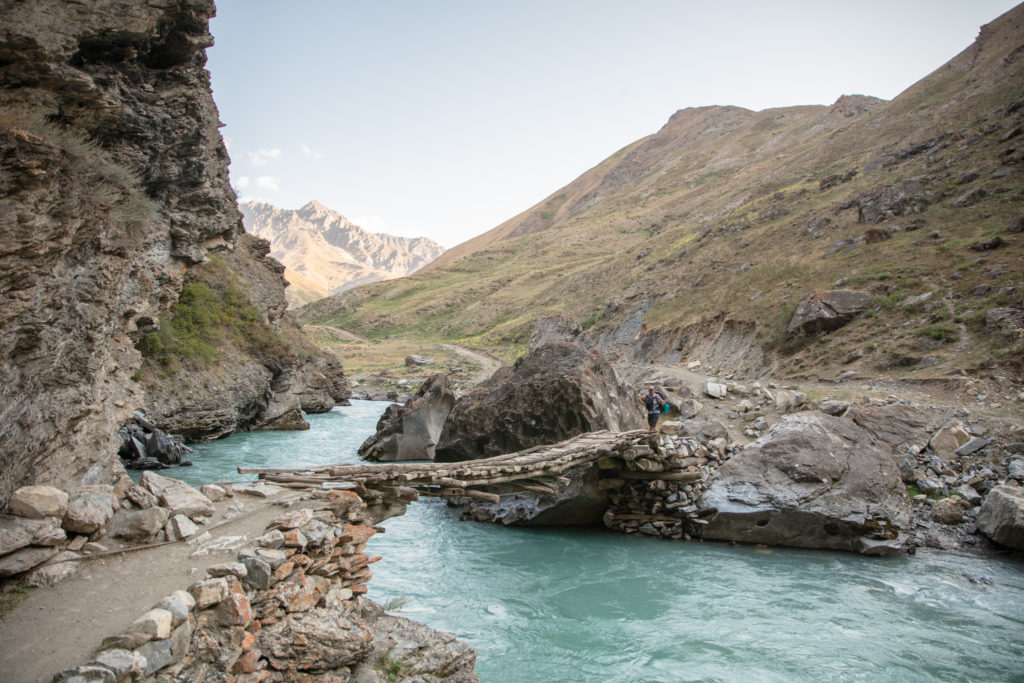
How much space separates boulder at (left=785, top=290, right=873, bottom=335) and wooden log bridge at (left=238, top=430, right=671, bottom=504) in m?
11.6

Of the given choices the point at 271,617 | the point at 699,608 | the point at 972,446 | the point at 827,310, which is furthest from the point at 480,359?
the point at 271,617

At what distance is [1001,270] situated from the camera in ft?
60.8

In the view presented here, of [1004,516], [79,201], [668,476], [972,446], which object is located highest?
[79,201]

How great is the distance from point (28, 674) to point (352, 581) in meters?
3.02

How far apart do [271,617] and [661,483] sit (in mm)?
11288

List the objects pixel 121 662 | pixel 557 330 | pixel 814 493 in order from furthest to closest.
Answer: pixel 557 330 → pixel 814 493 → pixel 121 662

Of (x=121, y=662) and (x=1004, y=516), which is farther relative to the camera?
(x=1004, y=516)

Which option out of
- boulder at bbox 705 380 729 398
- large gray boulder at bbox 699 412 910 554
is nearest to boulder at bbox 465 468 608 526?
large gray boulder at bbox 699 412 910 554

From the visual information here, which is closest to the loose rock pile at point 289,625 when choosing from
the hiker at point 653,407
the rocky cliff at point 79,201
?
the rocky cliff at point 79,201

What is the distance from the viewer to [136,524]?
16.8 feet

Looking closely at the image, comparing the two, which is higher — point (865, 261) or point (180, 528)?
point (865, 261)

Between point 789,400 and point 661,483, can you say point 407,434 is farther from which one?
point 789,400

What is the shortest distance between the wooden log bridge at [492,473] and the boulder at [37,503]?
2558mm

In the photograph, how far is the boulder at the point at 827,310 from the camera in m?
21.6
